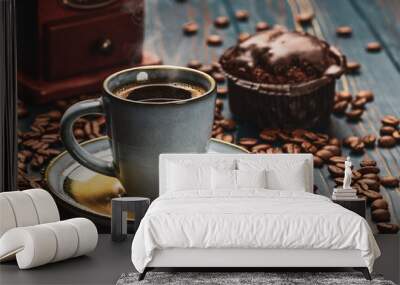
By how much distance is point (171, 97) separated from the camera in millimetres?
3805

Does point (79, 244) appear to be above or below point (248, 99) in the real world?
below

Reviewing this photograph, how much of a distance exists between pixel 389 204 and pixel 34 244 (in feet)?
5.07

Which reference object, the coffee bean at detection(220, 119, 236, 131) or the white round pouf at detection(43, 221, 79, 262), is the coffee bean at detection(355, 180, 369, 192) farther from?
the white round pouf at detection(43, 221, 79, 262)

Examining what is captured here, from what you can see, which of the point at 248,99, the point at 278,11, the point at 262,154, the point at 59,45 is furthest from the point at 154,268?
the point at 278,11

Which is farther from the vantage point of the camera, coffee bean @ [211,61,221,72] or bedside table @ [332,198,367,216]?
coffee bean @ [211,61,221,72]

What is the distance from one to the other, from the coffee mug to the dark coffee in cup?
0.02 m

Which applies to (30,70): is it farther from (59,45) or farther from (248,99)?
(248,99)

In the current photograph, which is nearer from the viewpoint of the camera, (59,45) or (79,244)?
(79,244)

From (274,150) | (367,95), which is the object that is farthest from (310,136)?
(367,95)

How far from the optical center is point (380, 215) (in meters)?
3.87

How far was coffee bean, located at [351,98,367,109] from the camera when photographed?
412 centimetres

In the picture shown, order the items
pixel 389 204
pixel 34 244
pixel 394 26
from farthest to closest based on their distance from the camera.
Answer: pixel 394 26 → pixel 389 204 → pixel 34 244

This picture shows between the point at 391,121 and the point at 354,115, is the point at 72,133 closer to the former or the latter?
the point at 354,115

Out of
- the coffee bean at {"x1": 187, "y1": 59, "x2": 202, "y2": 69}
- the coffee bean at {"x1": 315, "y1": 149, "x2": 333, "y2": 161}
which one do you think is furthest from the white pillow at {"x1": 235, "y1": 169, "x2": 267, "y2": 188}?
the coffee bean at {"x1": 187, "y1": 59, "x2": 202, "y2": 69}
